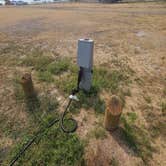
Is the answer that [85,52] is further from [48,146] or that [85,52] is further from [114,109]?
[48,146]

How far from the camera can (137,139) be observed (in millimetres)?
2223

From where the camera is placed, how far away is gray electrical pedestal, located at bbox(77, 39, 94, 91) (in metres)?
2.51

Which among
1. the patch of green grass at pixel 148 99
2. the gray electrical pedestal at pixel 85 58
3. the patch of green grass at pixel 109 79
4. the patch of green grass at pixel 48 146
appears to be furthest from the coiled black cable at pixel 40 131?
the patch of green grass at pixel 148 99

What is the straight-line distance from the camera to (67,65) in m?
3.97

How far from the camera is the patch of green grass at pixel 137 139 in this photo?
2.07 m

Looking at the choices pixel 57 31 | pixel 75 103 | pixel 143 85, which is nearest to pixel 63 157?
pixel 75 103

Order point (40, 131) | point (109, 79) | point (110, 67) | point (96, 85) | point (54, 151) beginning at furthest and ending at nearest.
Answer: point (110, 67), point (109, 79), point (96, 85), point (40, 131), point (54, 151)

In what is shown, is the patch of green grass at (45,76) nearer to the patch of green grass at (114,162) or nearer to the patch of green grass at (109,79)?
the patch of green grass at (109,79)

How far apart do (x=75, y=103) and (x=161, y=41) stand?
175 inches

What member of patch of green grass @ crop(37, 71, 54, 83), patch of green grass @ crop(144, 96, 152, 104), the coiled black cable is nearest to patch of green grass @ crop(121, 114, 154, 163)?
patch of green grass @ crop(144, 96, 152, 104)

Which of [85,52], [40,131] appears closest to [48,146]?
[40,131]

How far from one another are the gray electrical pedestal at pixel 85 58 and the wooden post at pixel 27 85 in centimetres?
87

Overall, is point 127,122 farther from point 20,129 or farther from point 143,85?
point 20,129

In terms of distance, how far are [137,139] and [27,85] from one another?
1.88 metres
